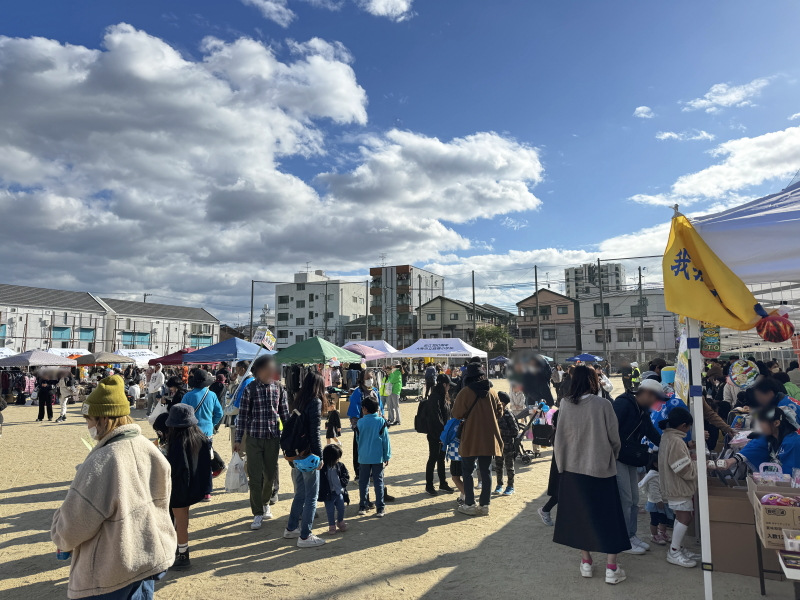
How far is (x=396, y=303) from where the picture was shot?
186 ft

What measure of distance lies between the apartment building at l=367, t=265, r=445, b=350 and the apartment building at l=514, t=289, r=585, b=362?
10188 mm

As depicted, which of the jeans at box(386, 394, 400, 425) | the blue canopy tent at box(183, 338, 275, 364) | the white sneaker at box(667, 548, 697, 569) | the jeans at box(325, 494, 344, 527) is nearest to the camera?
the white sneaker at box(667, 548, 697, 569)

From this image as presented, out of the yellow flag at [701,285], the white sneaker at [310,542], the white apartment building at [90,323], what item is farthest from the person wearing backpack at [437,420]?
the white apartment building at [90,323]

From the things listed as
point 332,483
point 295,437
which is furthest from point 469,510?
point 295,437

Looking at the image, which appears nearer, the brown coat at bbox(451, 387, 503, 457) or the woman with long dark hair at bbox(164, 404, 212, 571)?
the woman with long dark hair at bbox(164, 404, 212, 571)

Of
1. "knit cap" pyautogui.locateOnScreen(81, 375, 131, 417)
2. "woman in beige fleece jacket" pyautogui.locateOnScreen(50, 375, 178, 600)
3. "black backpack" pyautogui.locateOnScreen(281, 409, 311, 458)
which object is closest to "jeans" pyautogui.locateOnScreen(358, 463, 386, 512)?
"black backpack" pyautogui.locateOnScreen(281, 409, 311, 458)

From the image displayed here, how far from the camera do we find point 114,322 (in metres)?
58.6

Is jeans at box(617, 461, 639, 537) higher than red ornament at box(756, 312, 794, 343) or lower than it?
lower

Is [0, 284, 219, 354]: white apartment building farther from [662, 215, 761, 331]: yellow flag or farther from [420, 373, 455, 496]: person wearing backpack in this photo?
[662, 215, 761, 331]: yellow flag

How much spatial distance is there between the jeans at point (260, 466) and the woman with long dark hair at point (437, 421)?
229 cm

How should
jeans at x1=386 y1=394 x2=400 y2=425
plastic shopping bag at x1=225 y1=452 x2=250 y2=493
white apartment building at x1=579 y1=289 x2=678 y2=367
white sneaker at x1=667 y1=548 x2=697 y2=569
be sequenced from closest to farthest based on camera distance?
white sneaker at x1=667 y1=548 x2=697 y2=569, plastic shopping bag at x1=225 y1=452 x2=250 y2=493, jeans at x1=386 y1=394 x2=400 y2=425, white apartment building at x1=579 y1=289 x2=678 y2=367

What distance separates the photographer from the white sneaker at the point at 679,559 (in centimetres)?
443

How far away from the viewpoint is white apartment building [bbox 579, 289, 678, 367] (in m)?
48.2

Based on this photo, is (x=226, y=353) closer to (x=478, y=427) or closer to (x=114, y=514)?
(x=478, y=427)
